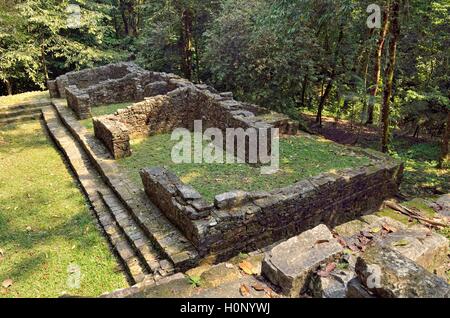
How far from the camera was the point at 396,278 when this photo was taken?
10.3ft

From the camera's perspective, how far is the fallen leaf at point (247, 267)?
5.12 m

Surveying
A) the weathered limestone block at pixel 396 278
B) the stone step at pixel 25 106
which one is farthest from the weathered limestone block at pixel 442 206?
the stone step at pixel 25 106

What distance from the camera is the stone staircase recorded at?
218 inches

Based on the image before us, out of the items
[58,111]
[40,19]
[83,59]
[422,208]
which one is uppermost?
[40,19]

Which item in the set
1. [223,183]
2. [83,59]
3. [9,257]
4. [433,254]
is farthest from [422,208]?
[83,59]

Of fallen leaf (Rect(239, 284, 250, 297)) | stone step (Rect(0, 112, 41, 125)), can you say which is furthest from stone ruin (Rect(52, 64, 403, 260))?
stone step (Rect(0, 112, 41, 125))

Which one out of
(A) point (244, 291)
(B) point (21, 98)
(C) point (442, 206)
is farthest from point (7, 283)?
(B) point (21, 98)

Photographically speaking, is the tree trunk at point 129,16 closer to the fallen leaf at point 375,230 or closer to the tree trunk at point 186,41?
the tree trunk at point 186,41

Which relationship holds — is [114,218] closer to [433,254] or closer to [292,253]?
[292,253]

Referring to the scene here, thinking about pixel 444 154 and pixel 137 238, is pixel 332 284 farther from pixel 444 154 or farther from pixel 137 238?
pixel 444 154

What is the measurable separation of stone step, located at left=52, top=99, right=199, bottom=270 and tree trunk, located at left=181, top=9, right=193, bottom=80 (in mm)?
7888

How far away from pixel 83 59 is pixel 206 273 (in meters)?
16.7

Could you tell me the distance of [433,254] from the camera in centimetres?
482

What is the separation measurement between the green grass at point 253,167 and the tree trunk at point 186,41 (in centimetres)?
842
